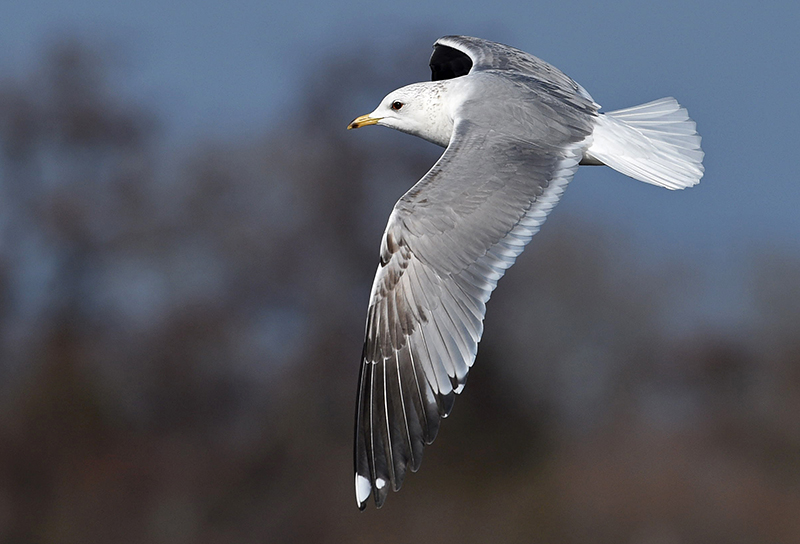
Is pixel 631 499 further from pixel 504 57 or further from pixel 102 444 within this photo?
pixel 504 57

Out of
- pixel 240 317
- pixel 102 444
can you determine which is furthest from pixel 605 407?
pixel 102 444

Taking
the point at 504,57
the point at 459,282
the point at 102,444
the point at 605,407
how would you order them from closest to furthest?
the point at 459,282 → the point at 504,57 → the point at 102,444 → the point at 605,407

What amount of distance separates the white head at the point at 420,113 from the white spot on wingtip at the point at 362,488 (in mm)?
1596

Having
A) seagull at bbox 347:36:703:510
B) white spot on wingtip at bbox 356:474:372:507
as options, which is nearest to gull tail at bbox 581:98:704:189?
seagull at bbox 347:36:703:510

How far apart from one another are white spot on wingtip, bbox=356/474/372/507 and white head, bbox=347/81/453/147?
1.60 m

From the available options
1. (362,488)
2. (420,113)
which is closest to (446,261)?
(362,488)

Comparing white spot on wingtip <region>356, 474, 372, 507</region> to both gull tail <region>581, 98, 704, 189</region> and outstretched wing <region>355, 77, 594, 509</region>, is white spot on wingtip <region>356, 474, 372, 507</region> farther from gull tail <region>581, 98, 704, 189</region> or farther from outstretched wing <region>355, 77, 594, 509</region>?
gull tail <region>581, 98, 704, 189</region>

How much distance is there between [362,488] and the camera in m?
4.73

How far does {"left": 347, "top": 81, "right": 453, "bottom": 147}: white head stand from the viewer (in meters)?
5.54

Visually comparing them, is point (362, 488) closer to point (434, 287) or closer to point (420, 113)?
point (434, 287)

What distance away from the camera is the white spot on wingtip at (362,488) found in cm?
472

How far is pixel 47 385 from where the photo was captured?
20.5 meters

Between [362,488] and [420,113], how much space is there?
1800 mm

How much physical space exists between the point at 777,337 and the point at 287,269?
1107cm
